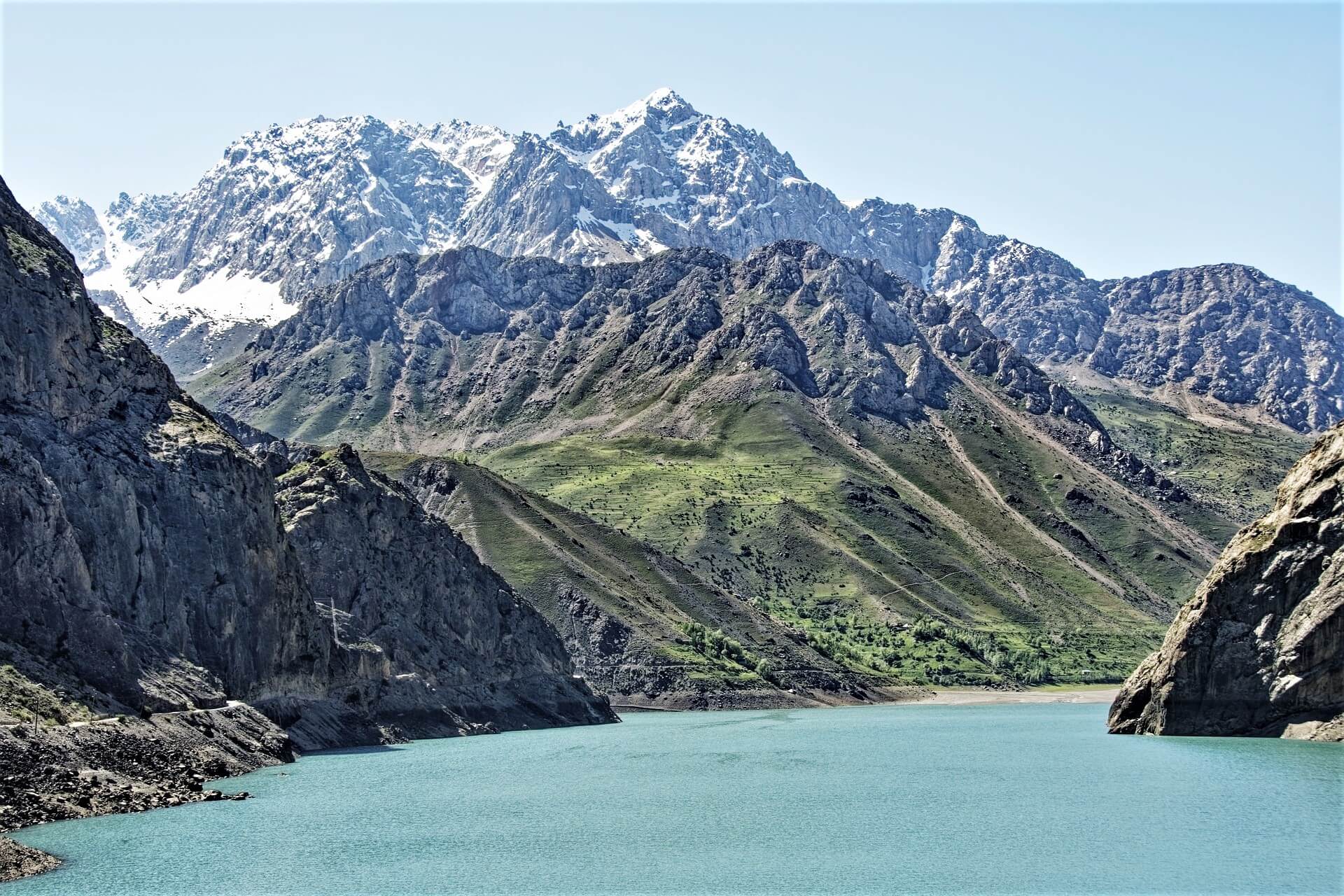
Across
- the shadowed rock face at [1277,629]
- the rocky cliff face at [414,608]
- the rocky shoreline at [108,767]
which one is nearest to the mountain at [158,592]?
the rocky shoreline at [108,767]

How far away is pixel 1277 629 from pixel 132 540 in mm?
91679

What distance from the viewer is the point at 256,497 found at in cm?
13112

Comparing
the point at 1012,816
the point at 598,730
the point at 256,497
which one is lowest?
the point at 598,730

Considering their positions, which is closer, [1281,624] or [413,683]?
[1281,624]

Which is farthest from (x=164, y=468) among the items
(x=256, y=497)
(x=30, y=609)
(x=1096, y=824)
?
(x=1096, y=824)

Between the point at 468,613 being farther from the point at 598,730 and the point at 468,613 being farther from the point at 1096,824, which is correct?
the point at 1096,824

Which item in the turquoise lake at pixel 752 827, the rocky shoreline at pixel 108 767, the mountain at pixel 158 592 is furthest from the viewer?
the mountain at pixel 158 592

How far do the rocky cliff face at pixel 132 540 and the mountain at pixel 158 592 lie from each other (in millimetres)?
185

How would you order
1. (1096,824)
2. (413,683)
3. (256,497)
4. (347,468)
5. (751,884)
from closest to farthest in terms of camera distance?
1. (751,884)
2. (1096,824)
3. (256,497)
4. (413,683)
5. (347,468)

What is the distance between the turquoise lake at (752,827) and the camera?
240ft

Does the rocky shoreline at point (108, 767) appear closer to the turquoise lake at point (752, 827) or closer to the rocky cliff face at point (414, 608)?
the turquoise lake at point (752, 827)

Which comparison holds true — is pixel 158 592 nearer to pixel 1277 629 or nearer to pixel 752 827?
pixel 752 827

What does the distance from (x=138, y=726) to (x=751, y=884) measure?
4701 centimetres

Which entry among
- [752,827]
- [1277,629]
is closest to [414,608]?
[752,827]
